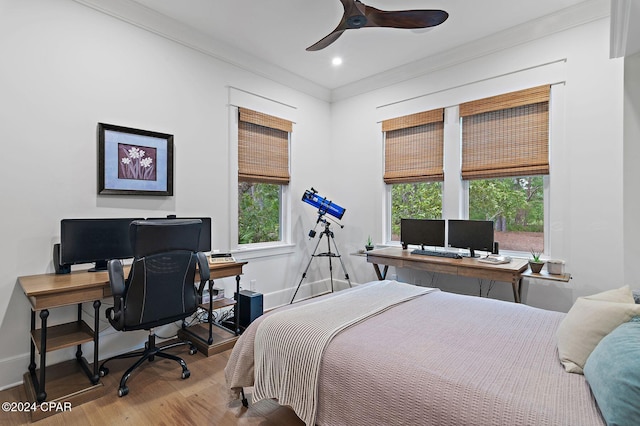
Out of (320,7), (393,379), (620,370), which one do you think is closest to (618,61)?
(320,7)

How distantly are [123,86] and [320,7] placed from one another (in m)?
1.89

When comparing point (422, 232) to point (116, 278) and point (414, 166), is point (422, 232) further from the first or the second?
point (116, 278)

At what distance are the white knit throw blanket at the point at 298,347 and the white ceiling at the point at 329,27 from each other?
258 cm

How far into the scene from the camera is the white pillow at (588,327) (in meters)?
1.37

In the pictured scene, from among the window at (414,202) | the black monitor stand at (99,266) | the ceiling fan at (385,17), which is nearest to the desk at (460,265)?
the window at (414,202)

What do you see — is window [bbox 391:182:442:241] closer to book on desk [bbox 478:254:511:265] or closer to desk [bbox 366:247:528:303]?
desk [bbox 366:247:528:303]

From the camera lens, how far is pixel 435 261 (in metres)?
3.41

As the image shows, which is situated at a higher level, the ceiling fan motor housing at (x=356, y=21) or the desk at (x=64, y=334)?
the ceiling fan motor housing at (x=356, y=21)

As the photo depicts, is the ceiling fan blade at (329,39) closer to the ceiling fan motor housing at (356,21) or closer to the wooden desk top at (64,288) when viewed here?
the ceiling fan motor housing at (356,21)

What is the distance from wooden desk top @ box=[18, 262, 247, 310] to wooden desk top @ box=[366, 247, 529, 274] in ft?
8.84

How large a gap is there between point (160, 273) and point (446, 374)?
197 centimetres

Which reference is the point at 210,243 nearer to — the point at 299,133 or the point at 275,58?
the point at 299,133

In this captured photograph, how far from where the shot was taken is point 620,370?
3.50 ft

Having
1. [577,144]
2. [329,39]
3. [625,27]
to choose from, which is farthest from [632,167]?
[329,39]
